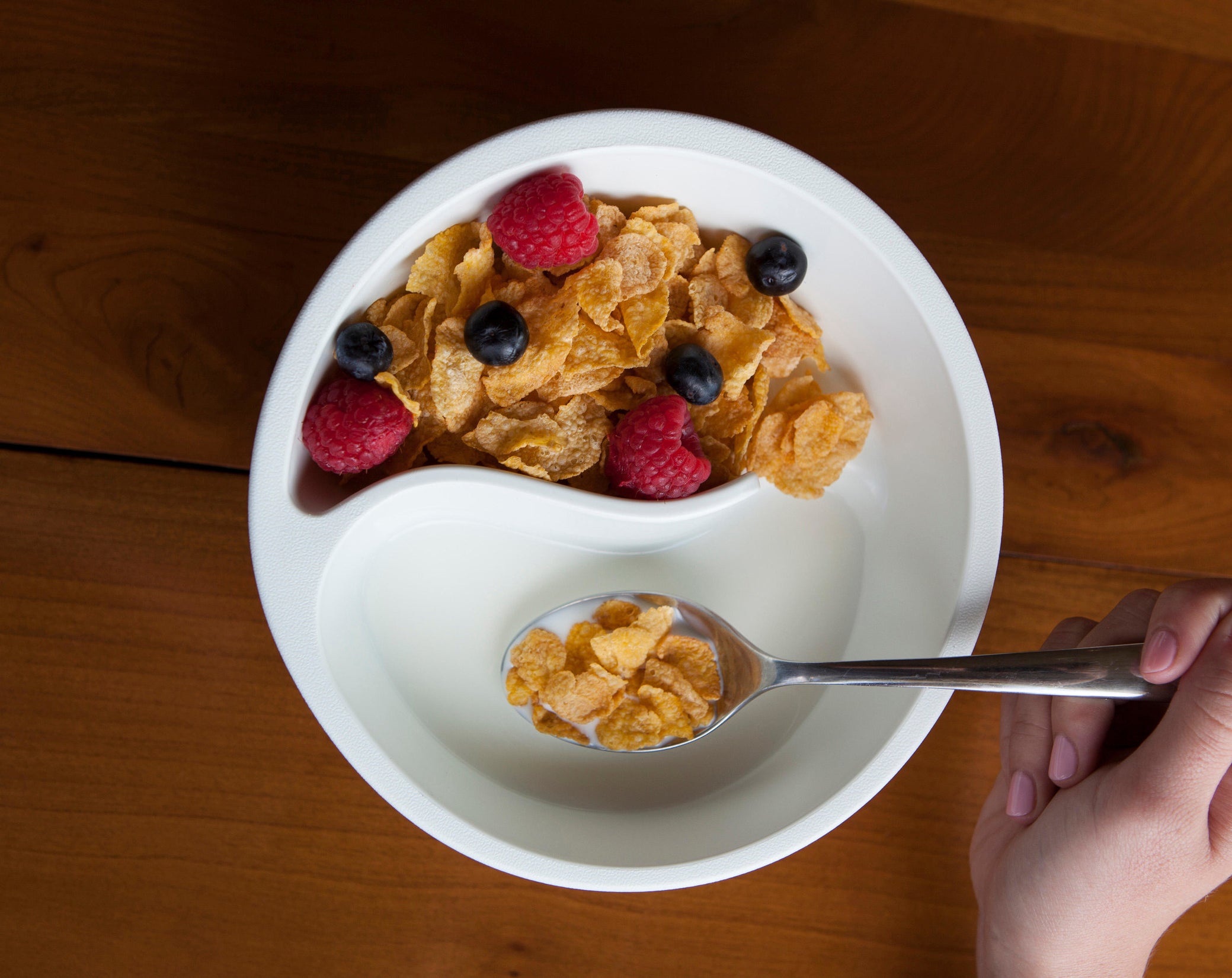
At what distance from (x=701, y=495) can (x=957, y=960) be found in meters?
0.67

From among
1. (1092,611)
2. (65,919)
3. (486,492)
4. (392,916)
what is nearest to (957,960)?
(1092,611)

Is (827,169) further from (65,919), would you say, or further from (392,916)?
(65,919)

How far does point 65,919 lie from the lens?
3.02 ft

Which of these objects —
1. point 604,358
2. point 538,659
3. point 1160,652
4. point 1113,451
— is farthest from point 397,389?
point 1113,451

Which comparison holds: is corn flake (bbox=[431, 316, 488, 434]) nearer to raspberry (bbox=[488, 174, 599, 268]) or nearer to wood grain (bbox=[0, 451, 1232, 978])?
raspberry (bbox=[488, 174, 599, 268])

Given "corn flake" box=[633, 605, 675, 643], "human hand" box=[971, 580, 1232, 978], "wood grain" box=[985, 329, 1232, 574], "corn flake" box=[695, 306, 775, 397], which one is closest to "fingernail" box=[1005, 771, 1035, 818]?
"human hand" box=[971, 580, 1232, 978]

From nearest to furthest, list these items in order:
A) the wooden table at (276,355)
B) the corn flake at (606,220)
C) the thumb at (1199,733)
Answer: the thumb at (1199,733), the corn flake at (606,220), the wooden table at (276,355)

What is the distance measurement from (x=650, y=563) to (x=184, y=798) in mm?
587

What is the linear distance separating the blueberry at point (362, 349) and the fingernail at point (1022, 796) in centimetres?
75

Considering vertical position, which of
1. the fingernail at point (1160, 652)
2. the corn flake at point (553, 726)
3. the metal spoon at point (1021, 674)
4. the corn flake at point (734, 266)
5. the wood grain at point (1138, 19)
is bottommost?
the corn flake at point (553, 726)

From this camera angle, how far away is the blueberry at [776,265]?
30.8 inches

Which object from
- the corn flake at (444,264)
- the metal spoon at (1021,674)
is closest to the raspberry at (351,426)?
the corn flake at (444,264)

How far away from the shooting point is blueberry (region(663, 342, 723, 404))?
776 mm

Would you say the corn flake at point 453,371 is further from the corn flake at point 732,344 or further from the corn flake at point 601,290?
the corn flake at point 732,344
